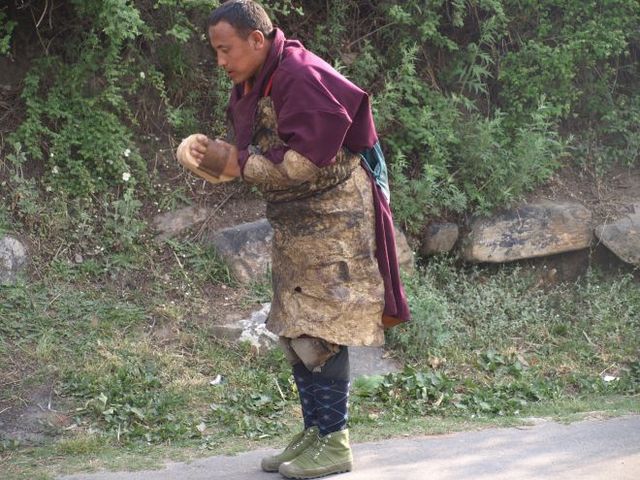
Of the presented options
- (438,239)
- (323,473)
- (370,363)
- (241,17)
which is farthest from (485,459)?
(438,239)

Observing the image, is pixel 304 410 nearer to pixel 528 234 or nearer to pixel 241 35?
pixel 241 35

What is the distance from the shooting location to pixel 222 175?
3680mm

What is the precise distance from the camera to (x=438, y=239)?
723cm

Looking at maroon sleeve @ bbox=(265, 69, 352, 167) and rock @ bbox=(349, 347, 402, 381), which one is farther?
rock @ bbox=(349, 347, 402, 381)

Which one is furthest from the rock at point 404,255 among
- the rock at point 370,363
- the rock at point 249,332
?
the rock at point 249,332

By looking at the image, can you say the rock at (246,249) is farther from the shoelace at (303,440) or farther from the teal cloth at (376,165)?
the teal cloth at (376,165)

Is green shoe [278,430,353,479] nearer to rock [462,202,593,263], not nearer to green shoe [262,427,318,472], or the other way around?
green shoe [262,427,318,472]

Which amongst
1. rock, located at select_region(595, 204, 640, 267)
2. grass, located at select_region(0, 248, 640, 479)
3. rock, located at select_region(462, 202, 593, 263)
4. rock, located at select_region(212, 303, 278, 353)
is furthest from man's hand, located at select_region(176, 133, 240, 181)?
rock, located at select_region(595, 204, 640, 267)

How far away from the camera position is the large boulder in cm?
641

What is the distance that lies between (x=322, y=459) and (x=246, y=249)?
279 centimetres

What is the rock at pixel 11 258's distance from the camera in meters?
5.94

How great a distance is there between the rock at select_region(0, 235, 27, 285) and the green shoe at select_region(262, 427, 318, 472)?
2670 mm

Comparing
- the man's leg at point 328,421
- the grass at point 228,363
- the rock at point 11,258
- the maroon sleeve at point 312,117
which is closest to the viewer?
the maroon sleeve at point 312,117

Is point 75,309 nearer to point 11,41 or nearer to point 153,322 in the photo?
point 153,322
